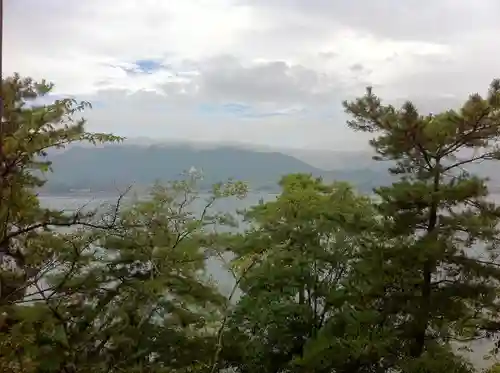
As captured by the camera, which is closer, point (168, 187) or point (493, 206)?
point (168, 187)

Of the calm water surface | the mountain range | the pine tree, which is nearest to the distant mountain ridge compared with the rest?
the mountain range

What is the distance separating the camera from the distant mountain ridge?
352 cm

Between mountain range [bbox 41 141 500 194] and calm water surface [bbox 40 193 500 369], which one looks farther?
mountain range [bbox 41 141 500 194]

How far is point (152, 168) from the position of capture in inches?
195

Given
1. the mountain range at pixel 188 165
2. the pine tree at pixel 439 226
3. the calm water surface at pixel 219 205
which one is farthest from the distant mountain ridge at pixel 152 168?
the pine tree at pixel 439 226

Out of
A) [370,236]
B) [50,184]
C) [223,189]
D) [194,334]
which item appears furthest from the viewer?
[370,236]

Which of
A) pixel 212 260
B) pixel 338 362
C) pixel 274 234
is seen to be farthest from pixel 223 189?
pixel 338 362

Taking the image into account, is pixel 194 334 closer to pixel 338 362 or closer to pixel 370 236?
pixel 338 362

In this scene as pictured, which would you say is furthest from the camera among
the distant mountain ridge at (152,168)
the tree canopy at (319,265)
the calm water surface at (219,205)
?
the distant mountain ridge at (152,168)

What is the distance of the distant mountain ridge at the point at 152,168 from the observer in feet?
11.6

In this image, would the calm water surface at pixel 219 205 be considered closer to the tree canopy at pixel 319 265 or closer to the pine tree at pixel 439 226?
the tree canopy at pixel 319 265

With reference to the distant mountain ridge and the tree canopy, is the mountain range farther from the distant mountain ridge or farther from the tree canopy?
the tree canopy

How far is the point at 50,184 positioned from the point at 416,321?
122 inches

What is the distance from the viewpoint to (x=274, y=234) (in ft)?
15.6
